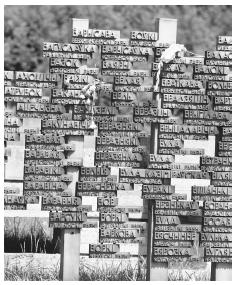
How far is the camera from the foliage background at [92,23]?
13.6m

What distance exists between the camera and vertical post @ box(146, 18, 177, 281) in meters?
6.49

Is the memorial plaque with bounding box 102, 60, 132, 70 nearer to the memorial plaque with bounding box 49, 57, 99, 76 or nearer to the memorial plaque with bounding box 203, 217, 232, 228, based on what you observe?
the memorial plaque with bounding box 49, 57, 99, 76

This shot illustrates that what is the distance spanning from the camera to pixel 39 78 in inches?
253

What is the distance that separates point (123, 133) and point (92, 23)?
7.81 meters

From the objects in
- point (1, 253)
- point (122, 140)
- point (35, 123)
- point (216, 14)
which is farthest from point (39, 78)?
point (216, 14)

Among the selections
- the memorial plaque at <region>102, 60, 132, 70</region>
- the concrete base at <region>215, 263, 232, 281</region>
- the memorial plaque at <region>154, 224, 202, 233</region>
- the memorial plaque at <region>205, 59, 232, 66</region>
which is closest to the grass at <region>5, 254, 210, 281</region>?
the concrete base at <region>215, 263, 232, 281</region>

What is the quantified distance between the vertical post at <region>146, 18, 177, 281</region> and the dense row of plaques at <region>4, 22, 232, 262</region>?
3 centimetres

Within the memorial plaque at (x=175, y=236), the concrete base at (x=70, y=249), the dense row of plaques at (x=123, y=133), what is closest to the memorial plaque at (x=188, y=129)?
the dense row of plaques at (x=123, y=133)

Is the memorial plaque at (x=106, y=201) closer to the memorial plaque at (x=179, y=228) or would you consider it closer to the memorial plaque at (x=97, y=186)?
the memorial plaque at (x=97, y=186)

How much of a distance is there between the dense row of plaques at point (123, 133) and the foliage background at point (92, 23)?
23.2 ft

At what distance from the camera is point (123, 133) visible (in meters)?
6.47

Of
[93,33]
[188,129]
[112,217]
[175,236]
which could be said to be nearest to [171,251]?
[175,236]

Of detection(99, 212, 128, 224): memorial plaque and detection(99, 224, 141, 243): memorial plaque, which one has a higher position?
detection(99, 212, 128, 224): memorial plaque

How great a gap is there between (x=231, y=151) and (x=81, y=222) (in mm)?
1254
